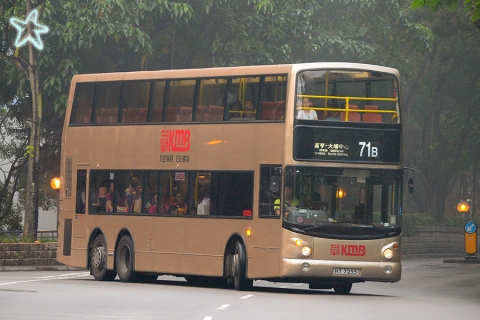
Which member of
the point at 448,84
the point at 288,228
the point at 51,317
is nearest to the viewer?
the point at 51,317

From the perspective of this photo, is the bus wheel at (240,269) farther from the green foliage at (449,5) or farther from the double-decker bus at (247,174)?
the green foliage at (449,5)

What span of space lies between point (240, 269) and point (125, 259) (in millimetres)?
4096

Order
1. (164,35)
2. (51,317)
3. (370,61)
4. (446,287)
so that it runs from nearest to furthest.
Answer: (51,317), (446,287), (164,35), (370,61)

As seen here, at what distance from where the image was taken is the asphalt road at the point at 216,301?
17.3 metres

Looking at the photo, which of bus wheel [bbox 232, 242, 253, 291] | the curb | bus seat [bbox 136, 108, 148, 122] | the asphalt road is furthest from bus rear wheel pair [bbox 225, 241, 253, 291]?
the curb

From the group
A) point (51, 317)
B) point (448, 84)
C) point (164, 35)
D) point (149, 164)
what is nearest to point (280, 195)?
point (149, 164)

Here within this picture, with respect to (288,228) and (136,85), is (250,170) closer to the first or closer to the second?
(288,228)

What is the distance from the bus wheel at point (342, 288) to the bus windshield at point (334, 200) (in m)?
2.07

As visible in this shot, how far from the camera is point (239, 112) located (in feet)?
77.1

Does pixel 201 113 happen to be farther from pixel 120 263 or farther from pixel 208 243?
pixel 120 263

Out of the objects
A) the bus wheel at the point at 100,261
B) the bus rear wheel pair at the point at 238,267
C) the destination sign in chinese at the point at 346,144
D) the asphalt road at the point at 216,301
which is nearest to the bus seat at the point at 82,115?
the bus wheel at the point at 100,261

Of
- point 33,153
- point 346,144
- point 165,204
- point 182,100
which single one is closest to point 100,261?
point 165,204

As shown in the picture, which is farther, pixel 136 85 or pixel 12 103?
pixel 12 103

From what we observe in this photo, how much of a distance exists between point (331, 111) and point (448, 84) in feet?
104
